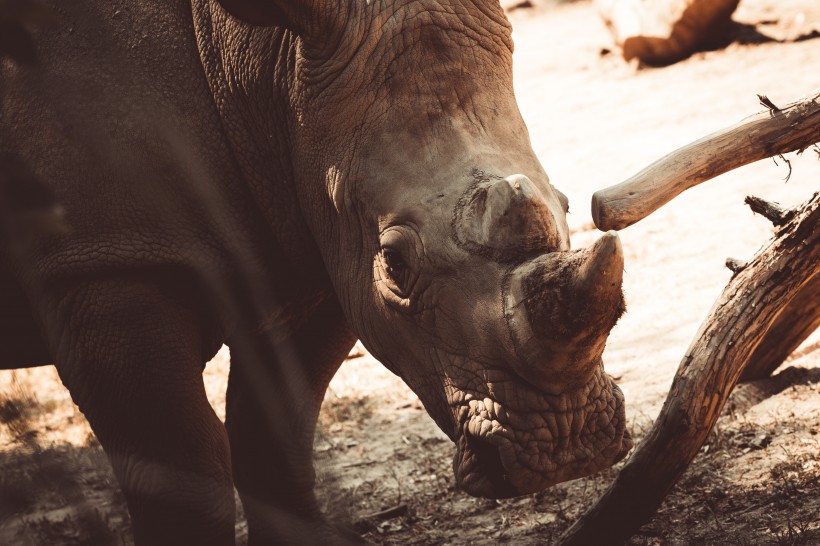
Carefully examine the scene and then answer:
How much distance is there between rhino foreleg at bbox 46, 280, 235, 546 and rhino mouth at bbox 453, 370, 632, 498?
3.39ft

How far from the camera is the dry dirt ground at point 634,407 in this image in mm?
3781

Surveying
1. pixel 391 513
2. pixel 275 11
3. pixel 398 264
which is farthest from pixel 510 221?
pixel 391 513

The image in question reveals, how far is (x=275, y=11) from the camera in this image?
3.39 m

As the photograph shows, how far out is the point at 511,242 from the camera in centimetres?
293

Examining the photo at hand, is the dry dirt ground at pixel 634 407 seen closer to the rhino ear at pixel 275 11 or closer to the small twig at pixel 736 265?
the small twig at pixel 736 265

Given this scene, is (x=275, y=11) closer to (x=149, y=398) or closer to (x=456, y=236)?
(x=456, y=236)

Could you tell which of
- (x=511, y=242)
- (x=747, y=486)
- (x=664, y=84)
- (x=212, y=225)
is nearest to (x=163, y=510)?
(x=212, y=225)

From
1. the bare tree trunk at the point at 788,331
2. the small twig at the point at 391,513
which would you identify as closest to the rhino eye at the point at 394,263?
the small twig at the point at 391,513

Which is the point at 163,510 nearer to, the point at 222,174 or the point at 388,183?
the point at 222,174

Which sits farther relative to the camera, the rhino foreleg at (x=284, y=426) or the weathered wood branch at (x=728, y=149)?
the rhino foreleg at (x=284, y=426)

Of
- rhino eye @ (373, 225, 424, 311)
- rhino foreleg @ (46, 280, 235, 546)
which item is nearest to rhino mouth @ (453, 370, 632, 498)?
rhino eye @ (373, 225, 424, 311)

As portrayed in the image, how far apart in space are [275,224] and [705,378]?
162cm

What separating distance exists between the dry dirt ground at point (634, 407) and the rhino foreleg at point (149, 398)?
157 millimetres

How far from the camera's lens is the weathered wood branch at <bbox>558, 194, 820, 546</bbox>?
12.4ft
